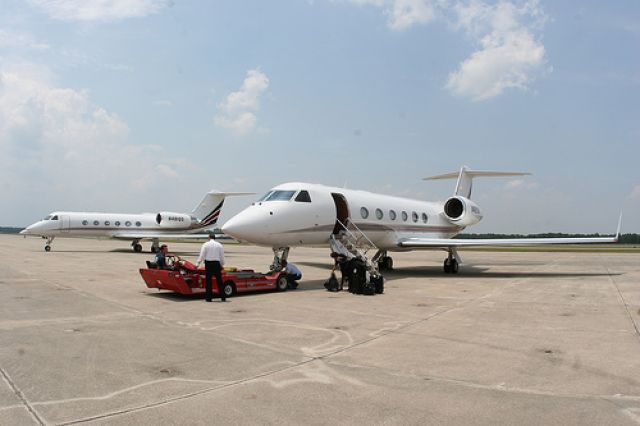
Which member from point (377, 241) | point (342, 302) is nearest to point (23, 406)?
point (342, 302)

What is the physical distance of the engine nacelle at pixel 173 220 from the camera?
42.2 meters

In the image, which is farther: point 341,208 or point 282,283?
point 341,208

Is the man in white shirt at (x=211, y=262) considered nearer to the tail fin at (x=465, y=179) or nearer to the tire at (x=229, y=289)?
the tire at (x=229, y=289)

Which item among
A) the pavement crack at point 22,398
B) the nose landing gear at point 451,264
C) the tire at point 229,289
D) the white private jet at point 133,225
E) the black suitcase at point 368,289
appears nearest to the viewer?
the pavement crack at point 22,398

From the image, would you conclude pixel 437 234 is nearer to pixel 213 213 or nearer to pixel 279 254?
pixel 279 254

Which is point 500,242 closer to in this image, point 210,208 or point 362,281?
point 362,281

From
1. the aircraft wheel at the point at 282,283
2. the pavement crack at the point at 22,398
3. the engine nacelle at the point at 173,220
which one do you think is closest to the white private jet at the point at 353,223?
the aircraft wheel at the point at 282,283

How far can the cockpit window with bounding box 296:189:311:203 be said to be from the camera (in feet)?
49.4

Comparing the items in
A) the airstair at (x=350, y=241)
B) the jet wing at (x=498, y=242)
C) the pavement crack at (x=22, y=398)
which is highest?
the jet wing at (x=498, y=242)

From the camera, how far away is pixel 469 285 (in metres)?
16.1

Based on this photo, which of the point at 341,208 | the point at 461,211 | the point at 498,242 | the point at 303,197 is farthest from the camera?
the point at 461,211

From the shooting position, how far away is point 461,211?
78.6 feet

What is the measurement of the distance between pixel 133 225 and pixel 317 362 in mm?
38924

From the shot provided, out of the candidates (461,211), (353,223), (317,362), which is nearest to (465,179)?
(461,211)
